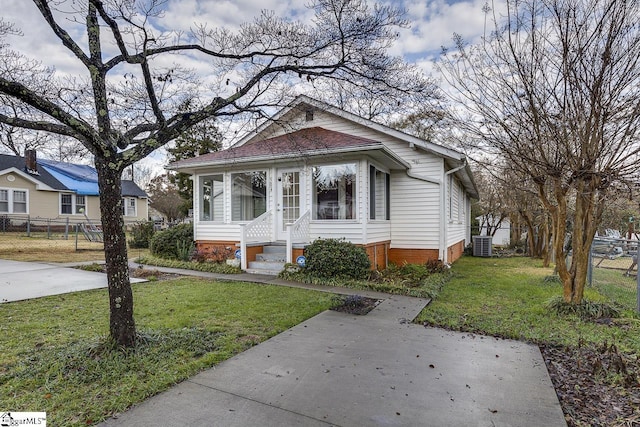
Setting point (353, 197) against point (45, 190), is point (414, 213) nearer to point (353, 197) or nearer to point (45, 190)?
point (353, 197)

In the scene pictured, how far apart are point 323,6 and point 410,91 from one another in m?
1.78

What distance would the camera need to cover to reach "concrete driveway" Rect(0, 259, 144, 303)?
689 cm

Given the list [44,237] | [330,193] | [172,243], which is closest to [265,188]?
[330,193]

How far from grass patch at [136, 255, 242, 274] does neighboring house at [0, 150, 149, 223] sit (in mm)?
13938

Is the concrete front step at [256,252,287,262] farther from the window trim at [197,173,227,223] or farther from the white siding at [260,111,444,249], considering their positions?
the white siding at [260,111,444,249]

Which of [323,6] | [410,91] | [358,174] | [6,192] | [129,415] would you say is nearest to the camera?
[129,415]

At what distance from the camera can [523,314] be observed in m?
5.85

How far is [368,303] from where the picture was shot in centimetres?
652

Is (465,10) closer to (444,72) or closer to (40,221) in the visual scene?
(444,72)

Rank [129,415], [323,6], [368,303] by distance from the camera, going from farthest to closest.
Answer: [368,303], [323,6], [129,415]

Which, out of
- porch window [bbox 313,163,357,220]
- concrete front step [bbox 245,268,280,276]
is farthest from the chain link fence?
porch window [bbox 313,163,357,220]

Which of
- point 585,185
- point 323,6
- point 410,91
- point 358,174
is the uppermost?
point 323,6

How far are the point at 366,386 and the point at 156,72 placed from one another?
4615mm

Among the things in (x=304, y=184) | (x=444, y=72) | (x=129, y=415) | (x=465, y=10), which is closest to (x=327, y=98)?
(x=444, y=72)
